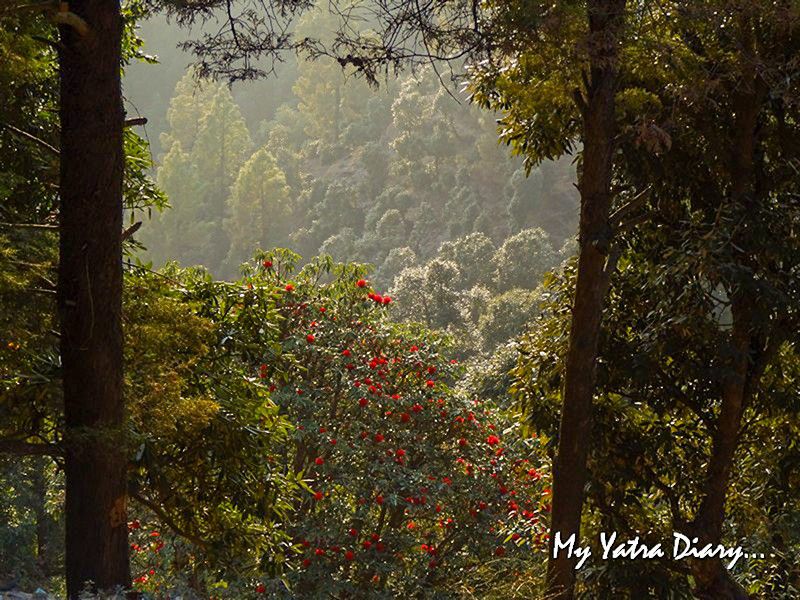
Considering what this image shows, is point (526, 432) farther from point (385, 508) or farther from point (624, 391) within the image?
point (385, 508)

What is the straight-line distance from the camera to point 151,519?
10375 millimetres

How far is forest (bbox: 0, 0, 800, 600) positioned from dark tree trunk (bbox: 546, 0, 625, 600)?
2 cm

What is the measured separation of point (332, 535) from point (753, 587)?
3683 mm

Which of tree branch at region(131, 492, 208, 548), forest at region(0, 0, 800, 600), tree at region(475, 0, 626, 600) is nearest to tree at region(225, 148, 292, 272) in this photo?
forest at region(0, 0, 800, 600)

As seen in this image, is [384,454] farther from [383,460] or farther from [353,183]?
[353,183]

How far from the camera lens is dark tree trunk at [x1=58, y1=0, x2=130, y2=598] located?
Answer: 17.7 ft

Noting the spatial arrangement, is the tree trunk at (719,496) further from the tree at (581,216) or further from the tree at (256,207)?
the tree at (256,207)

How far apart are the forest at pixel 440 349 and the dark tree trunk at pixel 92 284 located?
0.6 inches

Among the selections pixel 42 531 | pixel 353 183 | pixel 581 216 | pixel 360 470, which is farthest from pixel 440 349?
pixel 353 183

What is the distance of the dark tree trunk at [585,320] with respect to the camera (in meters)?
6.51

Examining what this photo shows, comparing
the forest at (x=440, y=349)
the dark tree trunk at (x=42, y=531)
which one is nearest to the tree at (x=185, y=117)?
the dark tree trunk at (x=42, y=531)

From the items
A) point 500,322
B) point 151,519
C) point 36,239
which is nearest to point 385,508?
point 151,519

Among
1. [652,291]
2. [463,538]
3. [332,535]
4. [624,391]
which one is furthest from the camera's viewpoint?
[463,538]

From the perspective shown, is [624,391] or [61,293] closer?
[61,293]
